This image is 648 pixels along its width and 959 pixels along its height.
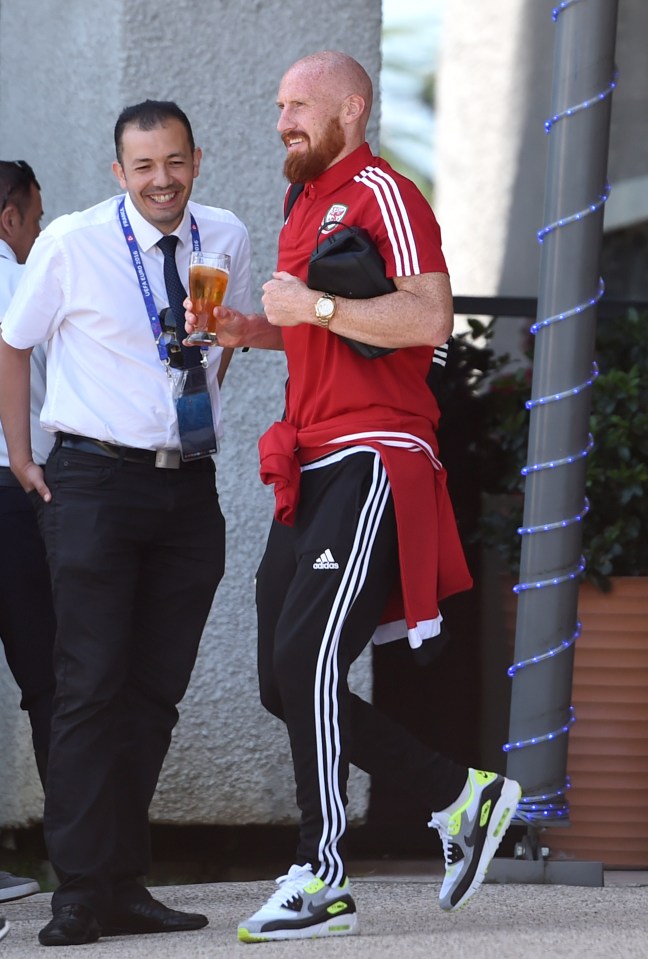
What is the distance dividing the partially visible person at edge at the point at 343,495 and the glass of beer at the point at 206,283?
1.4 inches

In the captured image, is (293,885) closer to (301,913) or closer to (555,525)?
(301,913)

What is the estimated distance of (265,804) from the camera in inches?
190

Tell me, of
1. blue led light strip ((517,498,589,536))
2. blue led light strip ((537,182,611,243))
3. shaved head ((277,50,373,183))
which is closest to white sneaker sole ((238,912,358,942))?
blue led light strip ((517,498,589,536))

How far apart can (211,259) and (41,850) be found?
8.31 ft

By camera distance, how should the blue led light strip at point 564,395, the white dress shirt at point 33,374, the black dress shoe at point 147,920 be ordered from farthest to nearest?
the blue led light strip at point 564,395 < the white dress shirt at point 33,374 < the black dress shoe at point 147,920

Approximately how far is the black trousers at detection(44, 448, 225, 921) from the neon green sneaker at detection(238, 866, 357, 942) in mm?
442

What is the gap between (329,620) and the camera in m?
3.24

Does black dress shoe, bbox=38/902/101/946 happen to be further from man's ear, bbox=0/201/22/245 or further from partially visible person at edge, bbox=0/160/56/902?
man's ear, bbox=0/201/22/245

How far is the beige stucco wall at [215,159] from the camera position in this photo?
15.3 feet

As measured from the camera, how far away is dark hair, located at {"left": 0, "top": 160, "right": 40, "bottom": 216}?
4164 millimetres

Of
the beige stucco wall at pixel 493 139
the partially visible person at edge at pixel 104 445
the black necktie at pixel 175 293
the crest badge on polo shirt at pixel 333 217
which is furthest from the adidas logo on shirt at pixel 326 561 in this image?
the beige stucco wall at pixel 493 139

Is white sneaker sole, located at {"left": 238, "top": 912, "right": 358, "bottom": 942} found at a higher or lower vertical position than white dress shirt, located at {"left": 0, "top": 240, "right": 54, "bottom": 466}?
→ lower

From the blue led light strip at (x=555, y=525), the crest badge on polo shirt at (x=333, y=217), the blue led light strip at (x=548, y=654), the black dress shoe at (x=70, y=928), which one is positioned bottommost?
the black dress shoe at (x=70, y=928)

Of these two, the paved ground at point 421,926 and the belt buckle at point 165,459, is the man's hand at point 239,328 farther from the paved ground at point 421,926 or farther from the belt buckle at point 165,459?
the paved ground at point 421,926
